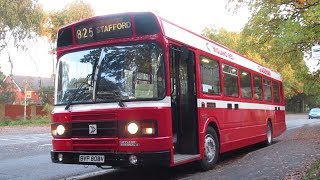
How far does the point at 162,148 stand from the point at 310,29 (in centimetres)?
1353

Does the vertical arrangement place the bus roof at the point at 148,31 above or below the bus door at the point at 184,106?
above

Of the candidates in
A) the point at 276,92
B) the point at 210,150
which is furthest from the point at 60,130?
the point at 276,92

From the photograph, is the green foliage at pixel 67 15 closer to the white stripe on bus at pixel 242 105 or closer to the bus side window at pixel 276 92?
the bus side window at pixel 276 92

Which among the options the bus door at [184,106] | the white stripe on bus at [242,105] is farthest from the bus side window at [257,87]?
the bus door at [184,106]

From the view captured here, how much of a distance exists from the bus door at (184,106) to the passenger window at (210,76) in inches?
21.3

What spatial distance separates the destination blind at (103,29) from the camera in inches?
336

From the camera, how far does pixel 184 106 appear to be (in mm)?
9594

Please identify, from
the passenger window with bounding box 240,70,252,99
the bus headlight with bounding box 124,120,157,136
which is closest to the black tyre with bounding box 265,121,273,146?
the passenger window with bounding box 240,70,252,99

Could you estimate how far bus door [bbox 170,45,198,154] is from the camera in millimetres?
9188

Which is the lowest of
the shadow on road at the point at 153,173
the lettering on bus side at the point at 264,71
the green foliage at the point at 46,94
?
the shadow on road at the point at 153,173

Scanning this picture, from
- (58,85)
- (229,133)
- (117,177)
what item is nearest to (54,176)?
(117,177)

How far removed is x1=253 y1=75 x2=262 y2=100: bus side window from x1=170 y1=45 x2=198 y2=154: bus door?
546cm

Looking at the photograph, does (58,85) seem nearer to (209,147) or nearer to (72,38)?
(72,38)

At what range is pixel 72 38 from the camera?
9.25 metres
